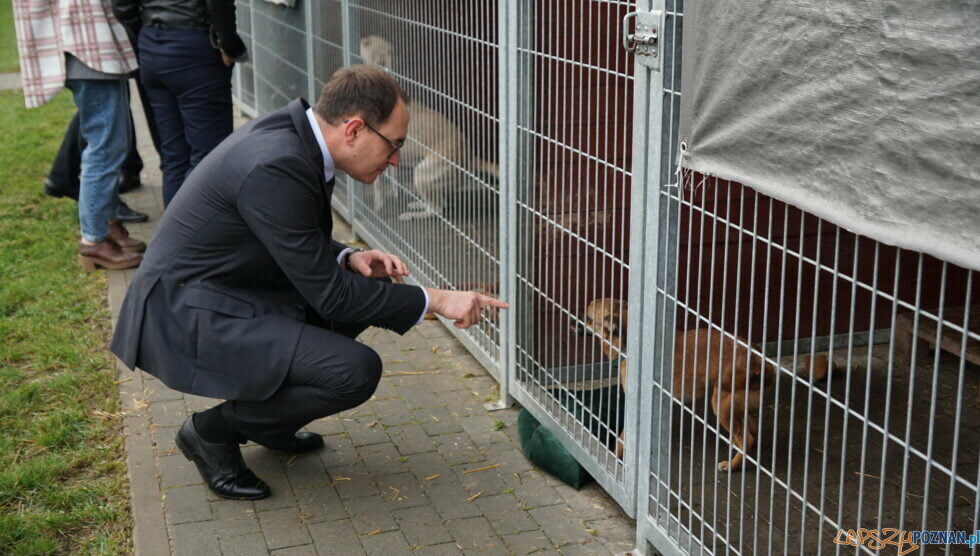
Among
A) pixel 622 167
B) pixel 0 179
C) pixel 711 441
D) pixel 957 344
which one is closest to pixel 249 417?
pixel 622 167

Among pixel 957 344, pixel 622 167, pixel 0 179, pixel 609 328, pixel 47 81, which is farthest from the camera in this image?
pixel 0 179

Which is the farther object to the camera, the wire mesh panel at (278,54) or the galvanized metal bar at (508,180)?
the wire mesh panel at (278,54)

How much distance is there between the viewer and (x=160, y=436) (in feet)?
14.4

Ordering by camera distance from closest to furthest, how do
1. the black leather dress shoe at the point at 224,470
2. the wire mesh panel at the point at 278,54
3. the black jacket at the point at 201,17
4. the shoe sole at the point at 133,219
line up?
the black leather dress shoe at the point at 224,470 < the black jacket at the point at 201,17 < the shoe sole at the point at 133,219 < the wire mesh panel at the point at 278,54

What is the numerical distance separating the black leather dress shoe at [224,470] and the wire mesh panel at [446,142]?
135 centimetres

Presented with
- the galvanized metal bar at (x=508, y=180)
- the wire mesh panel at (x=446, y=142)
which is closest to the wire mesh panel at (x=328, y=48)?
the wire mesh panel at (x=446, y=142)

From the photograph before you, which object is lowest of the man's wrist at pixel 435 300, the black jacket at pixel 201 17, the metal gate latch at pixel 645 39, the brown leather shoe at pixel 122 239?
the brown leather shoe at pixel 122 239

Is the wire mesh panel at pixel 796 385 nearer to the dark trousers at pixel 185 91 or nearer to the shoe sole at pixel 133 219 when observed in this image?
the dark trousers at pixel 185 91

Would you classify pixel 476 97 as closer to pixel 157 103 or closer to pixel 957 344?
pixel 957 344

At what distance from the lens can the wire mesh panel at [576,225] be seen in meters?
3.56

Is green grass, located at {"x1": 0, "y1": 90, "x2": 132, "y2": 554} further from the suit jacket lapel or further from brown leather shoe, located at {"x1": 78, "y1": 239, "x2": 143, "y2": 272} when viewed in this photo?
the suit jacket lapel

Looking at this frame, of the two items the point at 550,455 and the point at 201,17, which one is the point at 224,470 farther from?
the point at 201,17

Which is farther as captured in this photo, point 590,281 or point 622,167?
point 590,281

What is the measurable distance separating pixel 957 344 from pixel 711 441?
100 centimetres
